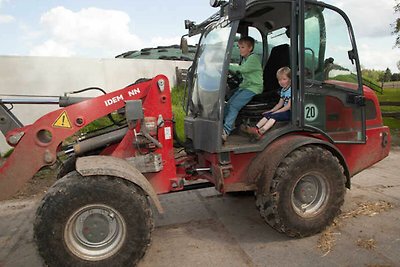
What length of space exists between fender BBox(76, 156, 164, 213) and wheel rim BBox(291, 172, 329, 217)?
1.55 m

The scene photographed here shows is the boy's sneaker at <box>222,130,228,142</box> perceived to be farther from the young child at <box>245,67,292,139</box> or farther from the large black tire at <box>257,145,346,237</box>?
the large black tire at <box>257,145,346,237</box>

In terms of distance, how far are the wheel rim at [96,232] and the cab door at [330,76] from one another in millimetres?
2145

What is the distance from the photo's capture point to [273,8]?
4.49m

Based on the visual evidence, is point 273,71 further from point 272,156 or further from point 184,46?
point 272,156

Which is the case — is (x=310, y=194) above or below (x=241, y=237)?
above

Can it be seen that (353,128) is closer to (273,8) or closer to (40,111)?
(273,8)

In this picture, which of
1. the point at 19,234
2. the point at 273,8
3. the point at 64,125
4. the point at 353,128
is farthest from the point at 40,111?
the point at 353,128

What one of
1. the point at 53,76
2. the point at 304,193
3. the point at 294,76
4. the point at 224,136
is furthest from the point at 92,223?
the point at 53,76

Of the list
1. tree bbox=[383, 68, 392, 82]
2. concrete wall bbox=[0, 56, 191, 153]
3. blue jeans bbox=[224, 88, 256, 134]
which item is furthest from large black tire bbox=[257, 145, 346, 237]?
tree bbox=[383, 68, 392, 82]

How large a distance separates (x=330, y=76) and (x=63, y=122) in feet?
9.42

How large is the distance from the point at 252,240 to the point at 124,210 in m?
1.45

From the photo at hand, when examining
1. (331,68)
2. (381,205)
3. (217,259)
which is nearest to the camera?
(217,259)

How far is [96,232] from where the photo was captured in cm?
338

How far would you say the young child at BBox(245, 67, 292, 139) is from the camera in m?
4.17
